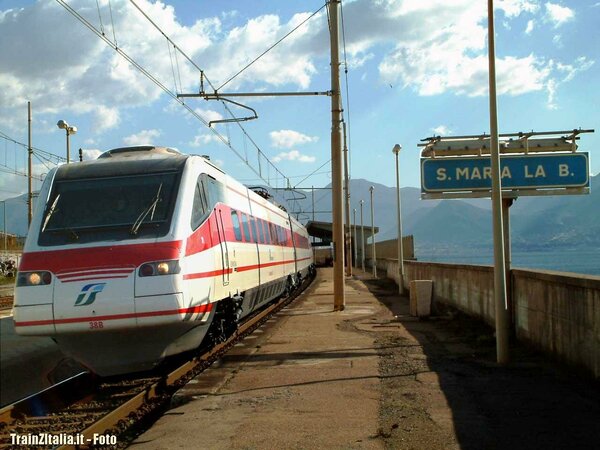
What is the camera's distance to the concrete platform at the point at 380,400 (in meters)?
6.30

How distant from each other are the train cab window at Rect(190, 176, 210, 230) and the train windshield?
41cm

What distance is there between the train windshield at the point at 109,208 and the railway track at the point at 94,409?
213 centimetres

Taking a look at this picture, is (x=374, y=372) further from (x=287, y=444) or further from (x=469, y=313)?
(x=469, y=313)

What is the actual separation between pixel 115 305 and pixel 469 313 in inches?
394

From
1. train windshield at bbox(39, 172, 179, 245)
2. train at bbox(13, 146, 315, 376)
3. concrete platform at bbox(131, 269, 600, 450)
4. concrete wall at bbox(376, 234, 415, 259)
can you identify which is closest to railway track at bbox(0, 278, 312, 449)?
concrete platform at bbox(131, 269, 600, 450)

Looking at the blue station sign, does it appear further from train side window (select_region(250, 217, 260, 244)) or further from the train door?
train side window (select_region(250, 217, 260, 244))

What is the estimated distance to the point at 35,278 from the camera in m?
8.74

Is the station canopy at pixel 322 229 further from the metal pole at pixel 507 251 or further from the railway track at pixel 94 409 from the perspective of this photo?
the railway track at pixel 94 409

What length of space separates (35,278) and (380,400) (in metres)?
4.58

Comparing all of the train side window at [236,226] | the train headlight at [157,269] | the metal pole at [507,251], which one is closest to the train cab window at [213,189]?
the train side window at [236,226]

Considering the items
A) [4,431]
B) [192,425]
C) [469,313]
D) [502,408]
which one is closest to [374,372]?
[502,408]

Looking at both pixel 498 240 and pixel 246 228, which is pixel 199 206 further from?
pixel 498 240

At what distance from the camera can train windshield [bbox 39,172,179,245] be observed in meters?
9.18

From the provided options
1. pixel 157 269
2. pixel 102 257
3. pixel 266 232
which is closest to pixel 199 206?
pixel 157 269
